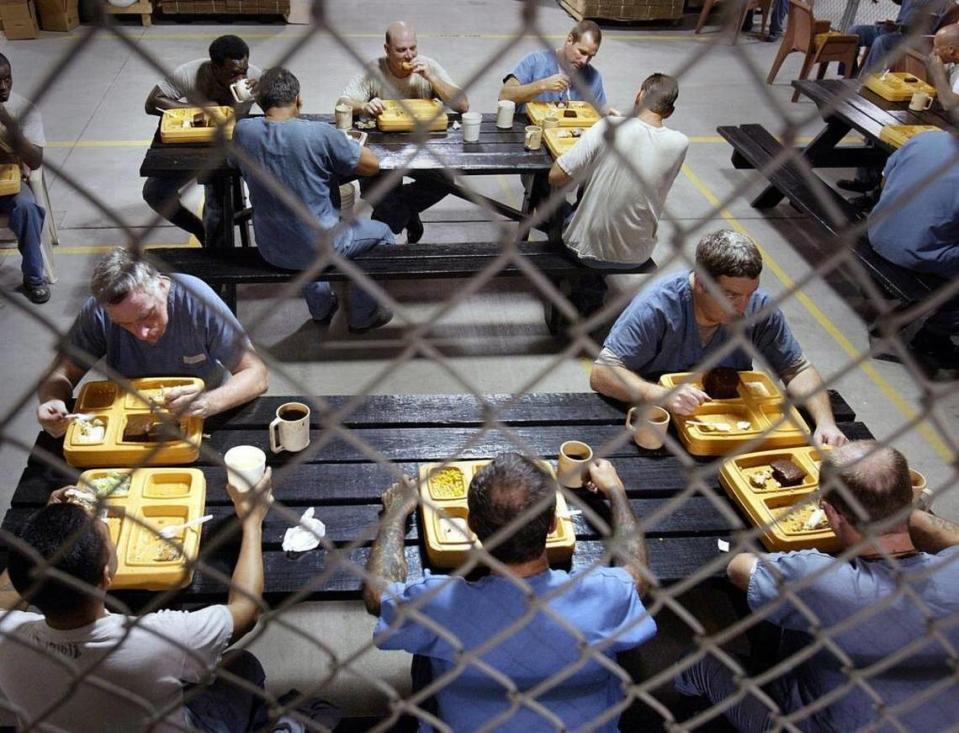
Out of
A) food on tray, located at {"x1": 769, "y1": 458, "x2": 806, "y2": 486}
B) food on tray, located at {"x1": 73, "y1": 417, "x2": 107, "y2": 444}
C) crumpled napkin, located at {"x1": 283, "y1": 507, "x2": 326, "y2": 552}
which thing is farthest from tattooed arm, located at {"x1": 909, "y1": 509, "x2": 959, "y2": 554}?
food on tray, located at {"x1": 73, "y1": 417, "x2": 107, "y2": 444}

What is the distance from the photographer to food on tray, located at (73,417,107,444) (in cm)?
297

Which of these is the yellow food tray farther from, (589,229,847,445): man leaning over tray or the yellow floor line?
the yellow floor line

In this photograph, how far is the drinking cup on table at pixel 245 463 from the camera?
280 centimetres

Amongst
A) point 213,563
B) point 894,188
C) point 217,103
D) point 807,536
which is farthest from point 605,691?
point 217,103

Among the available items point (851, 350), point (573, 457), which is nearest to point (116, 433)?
point (573, 457)

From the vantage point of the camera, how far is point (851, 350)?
5.45 m

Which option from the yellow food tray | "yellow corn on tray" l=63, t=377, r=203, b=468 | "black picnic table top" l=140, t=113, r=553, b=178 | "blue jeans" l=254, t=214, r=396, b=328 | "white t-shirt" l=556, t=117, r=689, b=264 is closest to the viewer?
the yellow food tray

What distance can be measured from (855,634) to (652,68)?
8.87m

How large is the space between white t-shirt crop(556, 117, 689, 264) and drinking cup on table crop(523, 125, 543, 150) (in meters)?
0.66

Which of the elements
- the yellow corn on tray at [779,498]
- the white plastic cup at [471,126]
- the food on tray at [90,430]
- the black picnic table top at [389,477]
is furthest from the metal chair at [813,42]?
the food on tray at [90,430]

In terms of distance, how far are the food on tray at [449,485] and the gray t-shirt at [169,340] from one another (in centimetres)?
104

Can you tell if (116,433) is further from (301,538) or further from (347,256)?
(347,256)

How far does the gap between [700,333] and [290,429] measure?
1.78m

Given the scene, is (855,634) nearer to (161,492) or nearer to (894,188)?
(161,492)
